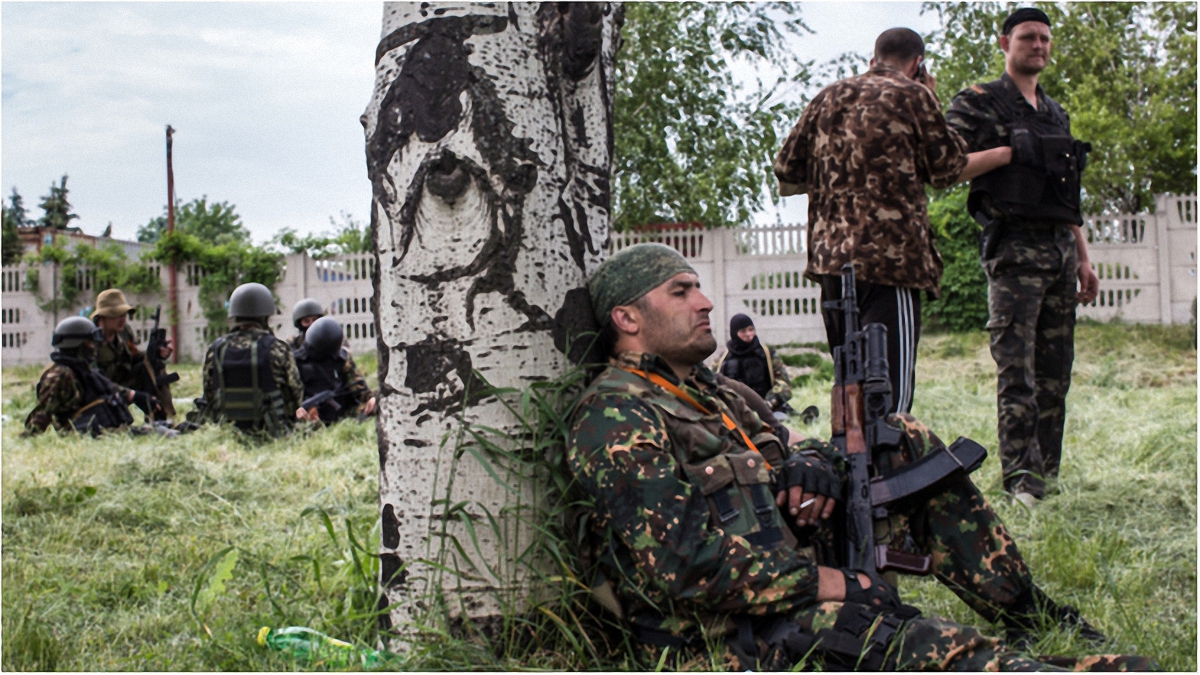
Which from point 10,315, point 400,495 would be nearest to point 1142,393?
point 400,495

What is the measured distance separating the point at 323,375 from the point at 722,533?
7.01 metres

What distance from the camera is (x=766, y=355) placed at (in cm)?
894

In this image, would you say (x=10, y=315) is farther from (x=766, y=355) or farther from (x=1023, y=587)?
(x=1023, y=587)

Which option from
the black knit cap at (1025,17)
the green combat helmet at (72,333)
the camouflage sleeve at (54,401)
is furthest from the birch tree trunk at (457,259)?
the green combat helmet at (72,333)

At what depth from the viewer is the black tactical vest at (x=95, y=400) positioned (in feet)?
25.3

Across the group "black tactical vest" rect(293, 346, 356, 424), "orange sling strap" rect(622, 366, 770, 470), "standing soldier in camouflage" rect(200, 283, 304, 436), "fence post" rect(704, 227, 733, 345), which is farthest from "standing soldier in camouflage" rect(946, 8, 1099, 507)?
"fence post" rect(704, 227, 733, 345)

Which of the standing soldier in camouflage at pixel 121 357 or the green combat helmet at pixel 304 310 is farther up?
the green combat helmet at pixel 304 310

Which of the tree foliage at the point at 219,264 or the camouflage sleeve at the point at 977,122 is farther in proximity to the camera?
the tree foliage at the point at 219,264

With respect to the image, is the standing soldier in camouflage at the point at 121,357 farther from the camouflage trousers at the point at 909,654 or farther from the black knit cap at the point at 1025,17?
the camouflage trousers at the point at 909,654

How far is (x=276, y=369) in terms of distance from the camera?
738cm

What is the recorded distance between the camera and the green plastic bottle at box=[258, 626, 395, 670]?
228 centimetres

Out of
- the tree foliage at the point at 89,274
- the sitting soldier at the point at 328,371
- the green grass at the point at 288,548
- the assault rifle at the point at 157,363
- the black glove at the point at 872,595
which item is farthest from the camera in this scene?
the tree foliage at the point at 89,274

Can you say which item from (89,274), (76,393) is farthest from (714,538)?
(89,274)

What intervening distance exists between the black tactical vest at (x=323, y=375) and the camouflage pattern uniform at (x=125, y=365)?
1.61m
